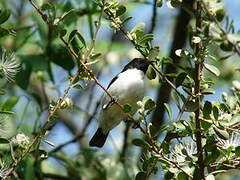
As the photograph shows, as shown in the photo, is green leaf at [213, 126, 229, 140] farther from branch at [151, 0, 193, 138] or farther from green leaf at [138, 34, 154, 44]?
branch at [151, 0, 193, 138]

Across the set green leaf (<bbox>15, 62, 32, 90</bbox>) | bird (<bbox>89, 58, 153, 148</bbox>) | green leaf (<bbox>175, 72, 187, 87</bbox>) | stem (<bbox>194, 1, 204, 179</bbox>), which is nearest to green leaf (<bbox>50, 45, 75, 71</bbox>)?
green leaf (<bbox>15, 62, 32, 90</bbox>)

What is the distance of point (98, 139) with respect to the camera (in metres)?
4.19

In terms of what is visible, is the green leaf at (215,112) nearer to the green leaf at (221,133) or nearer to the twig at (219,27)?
the green leaf at (221,133)

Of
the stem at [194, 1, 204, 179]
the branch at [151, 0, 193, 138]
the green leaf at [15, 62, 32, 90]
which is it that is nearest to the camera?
the stem at [194, 1, 204, 179]

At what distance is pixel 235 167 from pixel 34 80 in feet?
11.2

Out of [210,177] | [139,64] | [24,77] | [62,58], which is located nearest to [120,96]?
[139,64]

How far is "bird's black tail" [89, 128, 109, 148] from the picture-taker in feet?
13.7

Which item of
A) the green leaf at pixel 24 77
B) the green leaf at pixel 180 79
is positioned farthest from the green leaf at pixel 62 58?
the green leaf at pixel 180 79

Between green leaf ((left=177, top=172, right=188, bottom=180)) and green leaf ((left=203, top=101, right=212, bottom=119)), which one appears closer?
green leaf ((left=203, top=101, right=212, bottom=119))

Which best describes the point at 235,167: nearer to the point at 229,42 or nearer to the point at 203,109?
the point at 203,109

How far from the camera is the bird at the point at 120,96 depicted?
13.0 feet

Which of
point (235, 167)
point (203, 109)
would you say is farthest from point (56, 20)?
point (235, 167)

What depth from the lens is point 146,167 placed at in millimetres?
2492

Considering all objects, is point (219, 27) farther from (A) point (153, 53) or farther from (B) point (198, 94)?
(A) point (153, 53)
